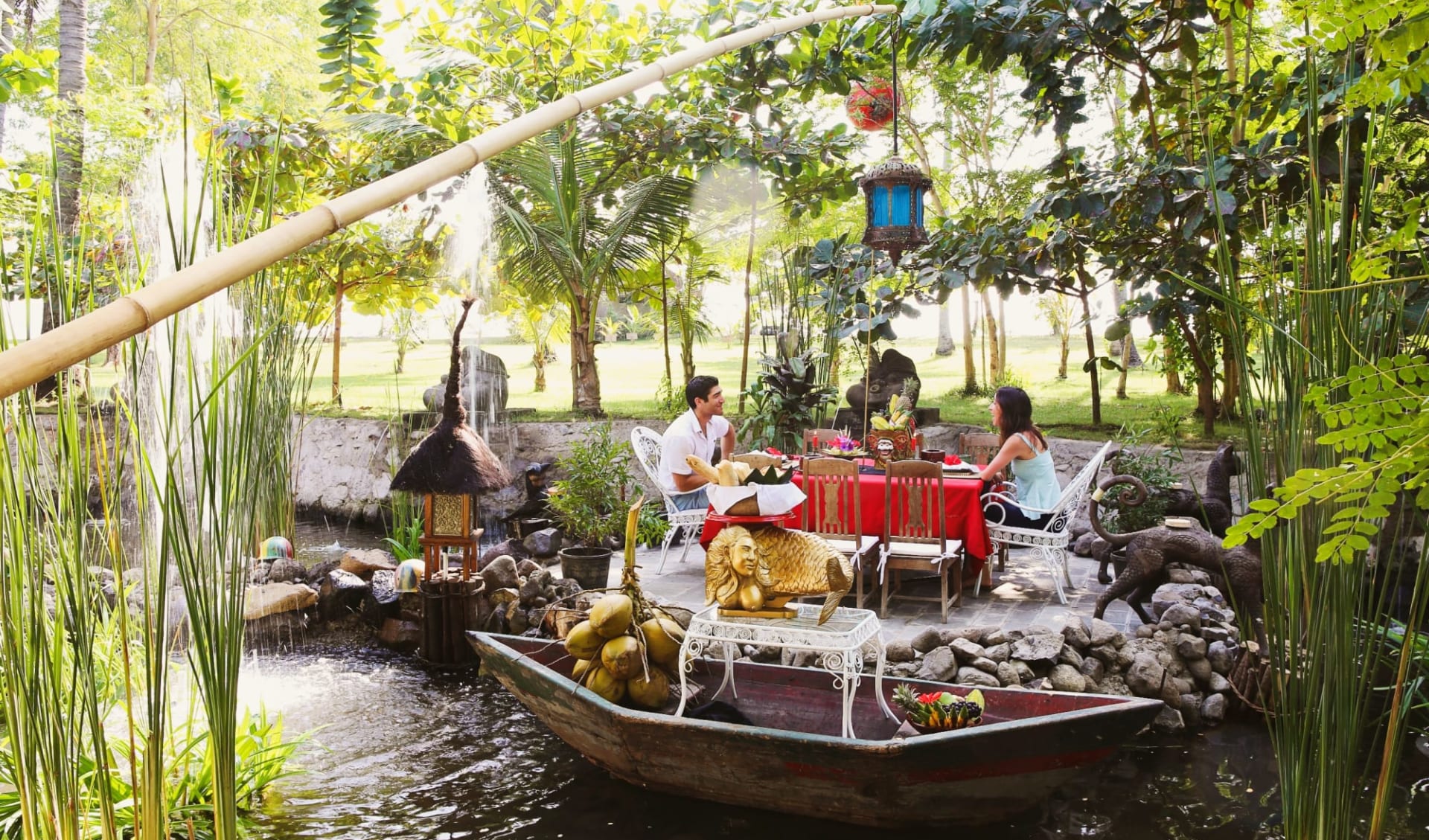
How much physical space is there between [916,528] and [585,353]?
4.97 metres

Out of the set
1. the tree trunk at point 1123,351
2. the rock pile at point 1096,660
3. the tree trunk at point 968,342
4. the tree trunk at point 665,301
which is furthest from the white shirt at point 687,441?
the tree trunk at point 968,342

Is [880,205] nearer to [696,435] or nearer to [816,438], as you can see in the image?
[696,435]

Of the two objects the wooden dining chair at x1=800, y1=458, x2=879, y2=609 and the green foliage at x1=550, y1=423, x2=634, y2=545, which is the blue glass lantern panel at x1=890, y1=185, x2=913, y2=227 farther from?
the green foliage at x1=550, y1=423, x2=634, y2=545

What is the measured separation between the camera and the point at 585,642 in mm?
3432

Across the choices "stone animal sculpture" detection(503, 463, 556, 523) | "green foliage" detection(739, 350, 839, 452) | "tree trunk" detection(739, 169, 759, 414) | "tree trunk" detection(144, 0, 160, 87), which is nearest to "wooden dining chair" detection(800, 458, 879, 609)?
"green foliage" detection(739, 350, 839, 452)

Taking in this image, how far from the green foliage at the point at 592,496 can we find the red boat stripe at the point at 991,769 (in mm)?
3648

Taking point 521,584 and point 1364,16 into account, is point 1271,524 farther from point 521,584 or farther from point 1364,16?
point 521,584

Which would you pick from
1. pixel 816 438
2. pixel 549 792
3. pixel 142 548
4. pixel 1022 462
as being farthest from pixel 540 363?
pixel 142 548

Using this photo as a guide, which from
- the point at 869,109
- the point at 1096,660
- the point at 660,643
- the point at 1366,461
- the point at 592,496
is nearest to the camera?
the point at 1366,461

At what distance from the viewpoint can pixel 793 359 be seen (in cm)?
805

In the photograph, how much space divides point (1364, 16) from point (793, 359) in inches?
272

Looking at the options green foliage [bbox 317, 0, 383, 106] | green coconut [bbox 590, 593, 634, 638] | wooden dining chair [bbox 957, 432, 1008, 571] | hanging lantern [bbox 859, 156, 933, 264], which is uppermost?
green foliage [bbox 317, 0, 383, 106]

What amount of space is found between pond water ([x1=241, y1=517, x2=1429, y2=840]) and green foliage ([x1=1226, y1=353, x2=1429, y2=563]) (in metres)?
2.32

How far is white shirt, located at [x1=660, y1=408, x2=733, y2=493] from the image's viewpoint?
5.59 m
